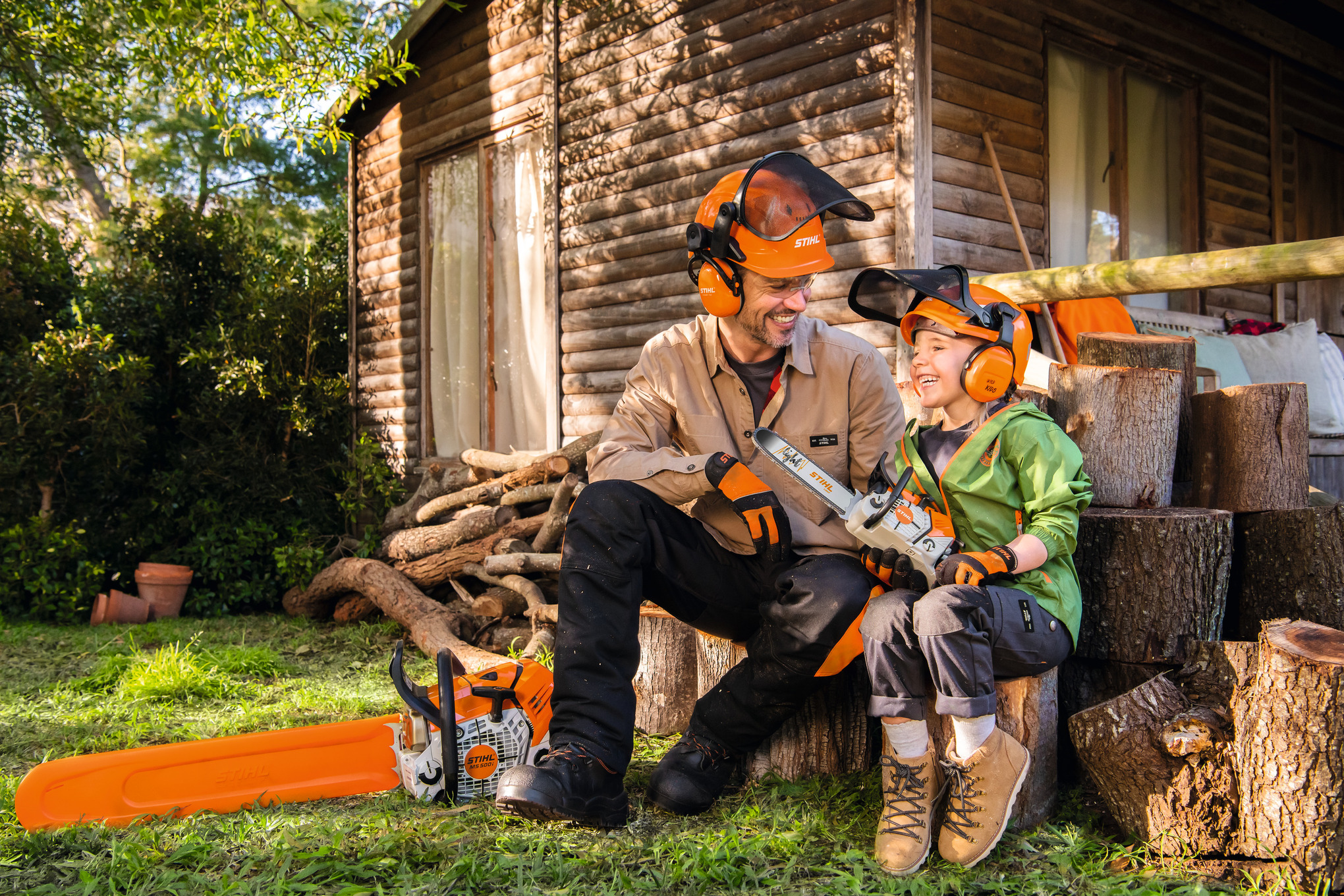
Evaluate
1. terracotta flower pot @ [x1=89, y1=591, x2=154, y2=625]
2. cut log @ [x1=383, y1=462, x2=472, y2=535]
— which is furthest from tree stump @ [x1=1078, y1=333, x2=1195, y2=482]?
terracotta flower pot @ [x1=89, y1=591, x2=154, y2=625]

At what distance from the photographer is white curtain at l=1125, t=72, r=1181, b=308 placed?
256 inches

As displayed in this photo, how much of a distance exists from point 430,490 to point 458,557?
150 cm

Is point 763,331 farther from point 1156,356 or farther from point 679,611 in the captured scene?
point 1156,356

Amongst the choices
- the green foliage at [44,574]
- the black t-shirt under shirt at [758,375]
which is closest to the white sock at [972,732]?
the black t-shirt under shirt at [758,375]

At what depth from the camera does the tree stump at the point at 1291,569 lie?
276 centimetres

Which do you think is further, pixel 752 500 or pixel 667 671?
pixel 667 671

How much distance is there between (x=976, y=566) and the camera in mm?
2244

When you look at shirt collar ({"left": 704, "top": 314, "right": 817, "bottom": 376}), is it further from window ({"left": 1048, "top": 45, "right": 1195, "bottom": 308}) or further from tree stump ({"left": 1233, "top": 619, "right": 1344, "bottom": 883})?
window ({"left": 1048, "top": 45, "right": 1195, "bottom": 308})

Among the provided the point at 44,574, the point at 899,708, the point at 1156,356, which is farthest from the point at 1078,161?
the point at 44,574

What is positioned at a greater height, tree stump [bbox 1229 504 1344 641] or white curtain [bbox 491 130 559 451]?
white curtain [bbox 491 130 559 451]

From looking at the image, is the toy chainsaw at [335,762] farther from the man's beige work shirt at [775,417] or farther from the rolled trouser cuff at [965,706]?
the rolled trouser cuff at [965,706]

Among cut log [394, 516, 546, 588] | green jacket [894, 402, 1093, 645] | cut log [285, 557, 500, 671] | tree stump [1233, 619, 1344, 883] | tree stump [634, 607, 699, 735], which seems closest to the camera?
tree stump [1233, 619, 1344, 883]

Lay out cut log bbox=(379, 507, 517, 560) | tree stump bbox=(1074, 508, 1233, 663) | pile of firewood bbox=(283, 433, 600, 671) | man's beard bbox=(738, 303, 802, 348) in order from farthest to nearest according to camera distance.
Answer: cut log bbox=(379, 507, 517, 560) → pile of firewood bbox=(283, 433, 600, 671) → man's beard bbox=(738, 303, 802, 348) → tree stump bbox=(1074, 508, 1233, 663)

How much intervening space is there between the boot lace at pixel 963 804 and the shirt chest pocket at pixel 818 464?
0.85m
